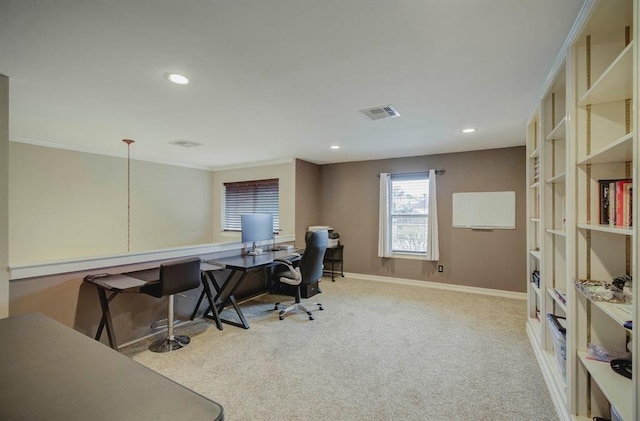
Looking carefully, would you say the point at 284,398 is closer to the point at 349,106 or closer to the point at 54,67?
the point at 349,106

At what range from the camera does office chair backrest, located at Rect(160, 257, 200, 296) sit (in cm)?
242

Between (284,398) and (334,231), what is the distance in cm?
393

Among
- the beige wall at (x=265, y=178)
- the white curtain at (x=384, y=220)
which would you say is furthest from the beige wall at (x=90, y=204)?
the white curtain at (x=384, y=220)

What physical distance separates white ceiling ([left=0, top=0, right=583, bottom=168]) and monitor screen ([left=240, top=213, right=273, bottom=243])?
1.17 m

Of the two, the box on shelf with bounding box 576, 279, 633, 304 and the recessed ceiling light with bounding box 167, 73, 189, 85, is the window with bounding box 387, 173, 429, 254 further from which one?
the recessed ceiling light with bounding box 167, 73, 189, 85

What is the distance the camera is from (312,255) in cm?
340

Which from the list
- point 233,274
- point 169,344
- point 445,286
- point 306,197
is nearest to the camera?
point 169,344

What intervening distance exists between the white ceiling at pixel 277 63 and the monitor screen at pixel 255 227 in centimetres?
117

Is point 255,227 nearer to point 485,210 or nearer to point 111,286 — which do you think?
point 111,286

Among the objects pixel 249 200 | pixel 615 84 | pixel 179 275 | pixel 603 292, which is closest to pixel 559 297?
pixel 603 292

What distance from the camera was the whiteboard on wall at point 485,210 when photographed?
14.2 ft

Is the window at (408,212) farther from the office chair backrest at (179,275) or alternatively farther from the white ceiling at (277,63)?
the office chair backrest at (179,275)

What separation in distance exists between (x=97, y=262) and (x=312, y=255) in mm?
2124

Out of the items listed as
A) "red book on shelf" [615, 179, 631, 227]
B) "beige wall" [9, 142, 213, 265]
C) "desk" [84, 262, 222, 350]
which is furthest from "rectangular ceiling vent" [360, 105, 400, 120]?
"beige wall" [9, 142, 213, 265]
